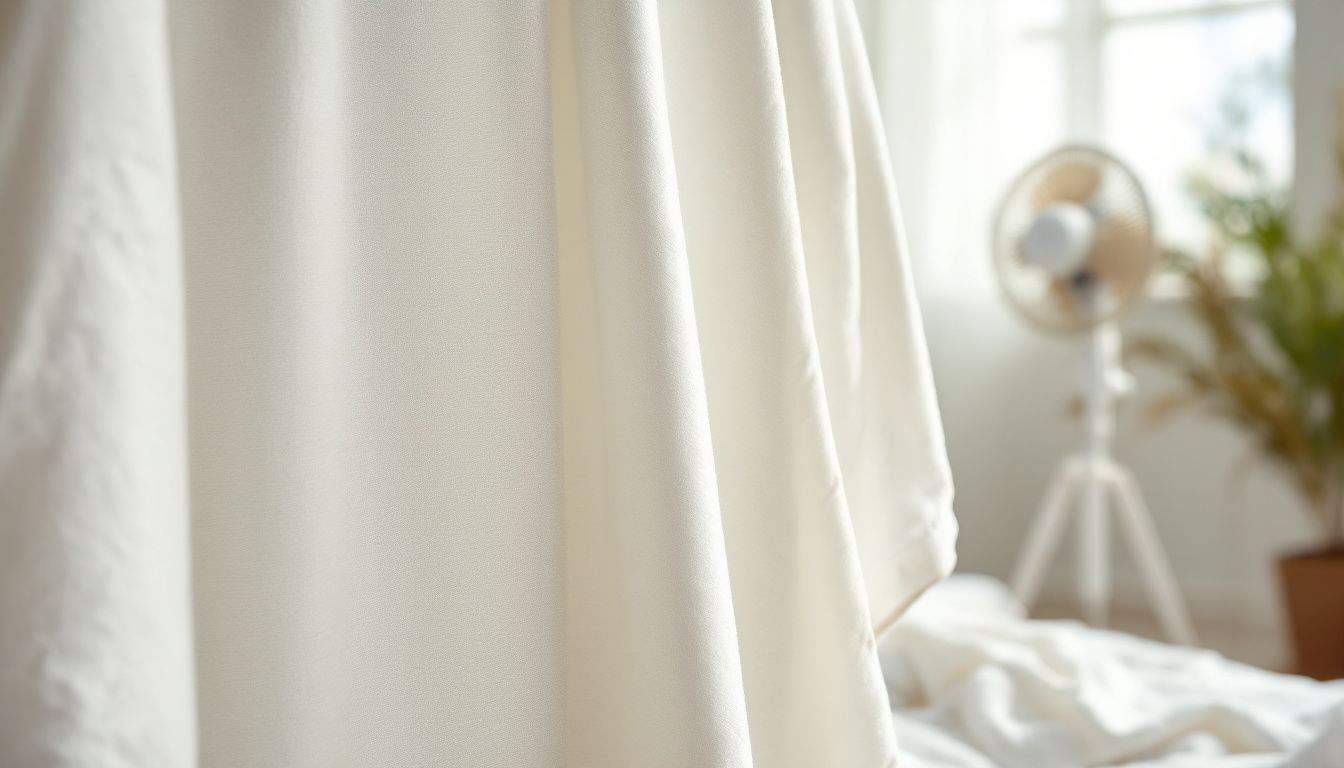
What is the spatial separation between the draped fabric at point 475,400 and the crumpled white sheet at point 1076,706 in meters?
0.37

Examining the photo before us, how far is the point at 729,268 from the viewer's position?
23.6 inches

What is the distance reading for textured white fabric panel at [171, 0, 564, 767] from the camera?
0.51 meters

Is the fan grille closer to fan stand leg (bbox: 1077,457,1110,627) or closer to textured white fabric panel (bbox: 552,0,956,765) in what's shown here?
fan stand leg (bbox: 1077,457,1110,627)

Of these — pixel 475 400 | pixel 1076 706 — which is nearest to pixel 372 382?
pixel 475 400

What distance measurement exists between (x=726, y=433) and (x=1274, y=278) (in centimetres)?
269

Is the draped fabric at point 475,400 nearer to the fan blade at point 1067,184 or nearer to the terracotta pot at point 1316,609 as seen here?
the fan blade at point 1067,184

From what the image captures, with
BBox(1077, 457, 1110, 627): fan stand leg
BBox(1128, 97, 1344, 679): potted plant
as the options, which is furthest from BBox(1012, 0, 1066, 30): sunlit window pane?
BBox(1077, 457, 1110, 627): fan stand leg

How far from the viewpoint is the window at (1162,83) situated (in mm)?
3549

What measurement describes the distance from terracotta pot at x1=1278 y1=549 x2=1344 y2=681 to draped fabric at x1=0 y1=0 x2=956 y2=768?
2.55m

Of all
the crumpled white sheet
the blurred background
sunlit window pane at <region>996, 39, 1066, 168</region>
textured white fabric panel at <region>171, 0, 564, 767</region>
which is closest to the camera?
textured white fabric panel at <region>171, 0, 564, 767</region>

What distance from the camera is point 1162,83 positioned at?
3.74 meters

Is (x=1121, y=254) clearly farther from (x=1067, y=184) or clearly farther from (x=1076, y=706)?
(x=1076, y=706)

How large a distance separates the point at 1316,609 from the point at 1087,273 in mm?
938

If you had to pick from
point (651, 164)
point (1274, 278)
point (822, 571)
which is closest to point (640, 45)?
point (651, 164)
